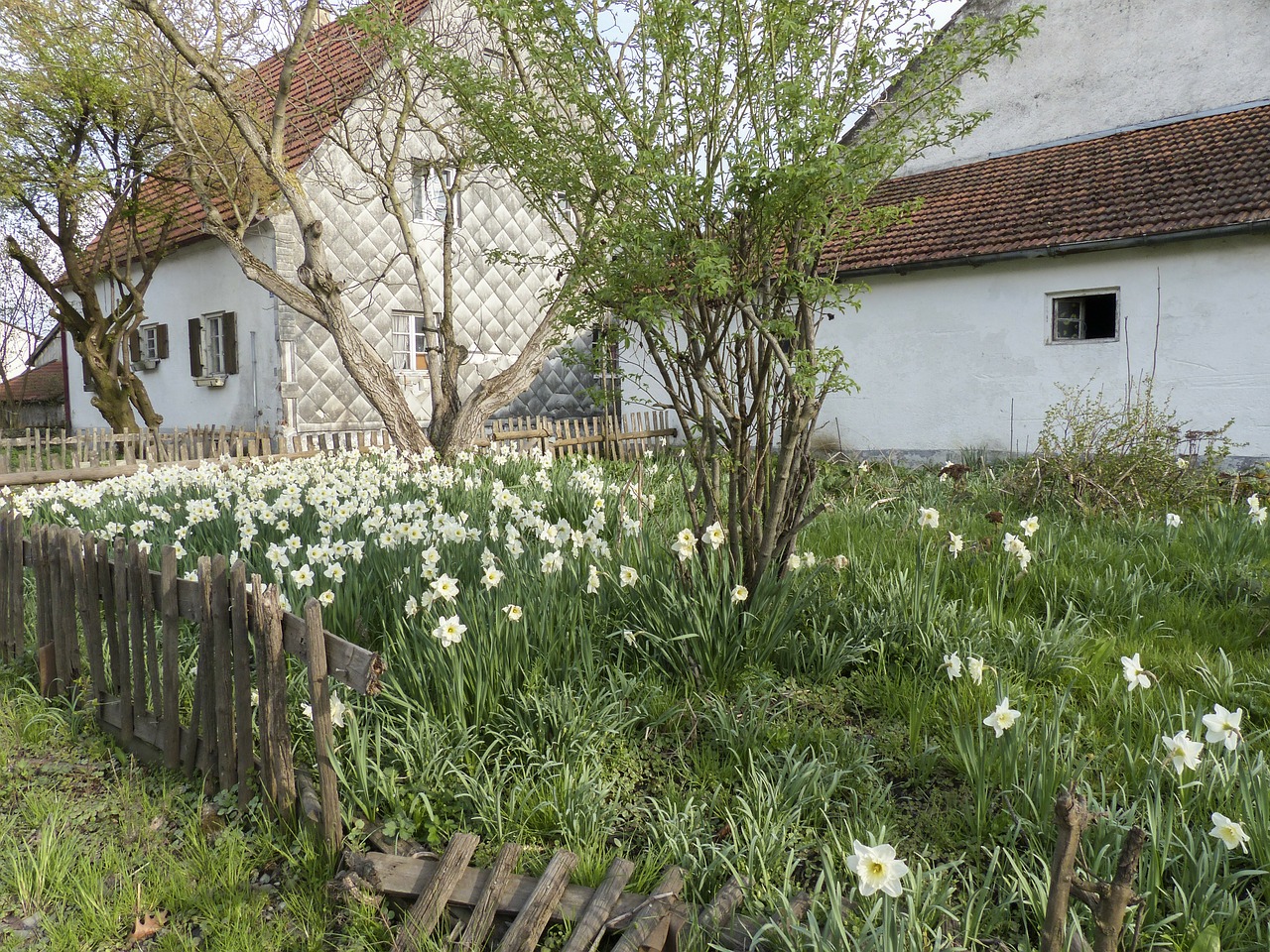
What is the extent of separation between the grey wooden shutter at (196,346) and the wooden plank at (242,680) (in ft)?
44.3

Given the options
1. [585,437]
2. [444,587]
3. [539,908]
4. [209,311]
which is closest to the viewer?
[539,908]

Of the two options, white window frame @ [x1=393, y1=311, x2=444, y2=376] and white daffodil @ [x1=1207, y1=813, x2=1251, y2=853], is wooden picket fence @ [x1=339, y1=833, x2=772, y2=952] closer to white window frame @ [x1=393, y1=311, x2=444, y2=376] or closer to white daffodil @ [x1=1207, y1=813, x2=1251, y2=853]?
white daffodil @ [x1=1207, y1=813, x2=1251, y2=853]

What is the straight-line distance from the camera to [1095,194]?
10844mm

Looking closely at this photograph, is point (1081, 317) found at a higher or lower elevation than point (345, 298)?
lower

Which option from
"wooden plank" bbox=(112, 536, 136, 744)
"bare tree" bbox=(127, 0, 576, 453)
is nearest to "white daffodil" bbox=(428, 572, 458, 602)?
"wooden plank" bbox=(112, 536, 136, 744)

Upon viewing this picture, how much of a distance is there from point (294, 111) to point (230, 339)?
13.8 ft

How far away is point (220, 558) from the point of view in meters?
2.92

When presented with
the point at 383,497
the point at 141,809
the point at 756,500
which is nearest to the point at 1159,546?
the point at 756,500

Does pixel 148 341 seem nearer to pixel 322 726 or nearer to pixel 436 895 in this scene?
pixel 322 726

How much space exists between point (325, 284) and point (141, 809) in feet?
Result: 23.7

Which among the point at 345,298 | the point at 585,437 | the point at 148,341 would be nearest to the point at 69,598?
the point at 585,437

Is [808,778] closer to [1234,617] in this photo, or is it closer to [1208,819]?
[1208,819]

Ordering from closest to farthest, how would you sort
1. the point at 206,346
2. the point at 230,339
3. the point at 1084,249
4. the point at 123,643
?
the point at 123,643
the point at 1084,249
the point at 230,339
the point at 206,346

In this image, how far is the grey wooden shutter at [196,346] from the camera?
→ 14.7 m
